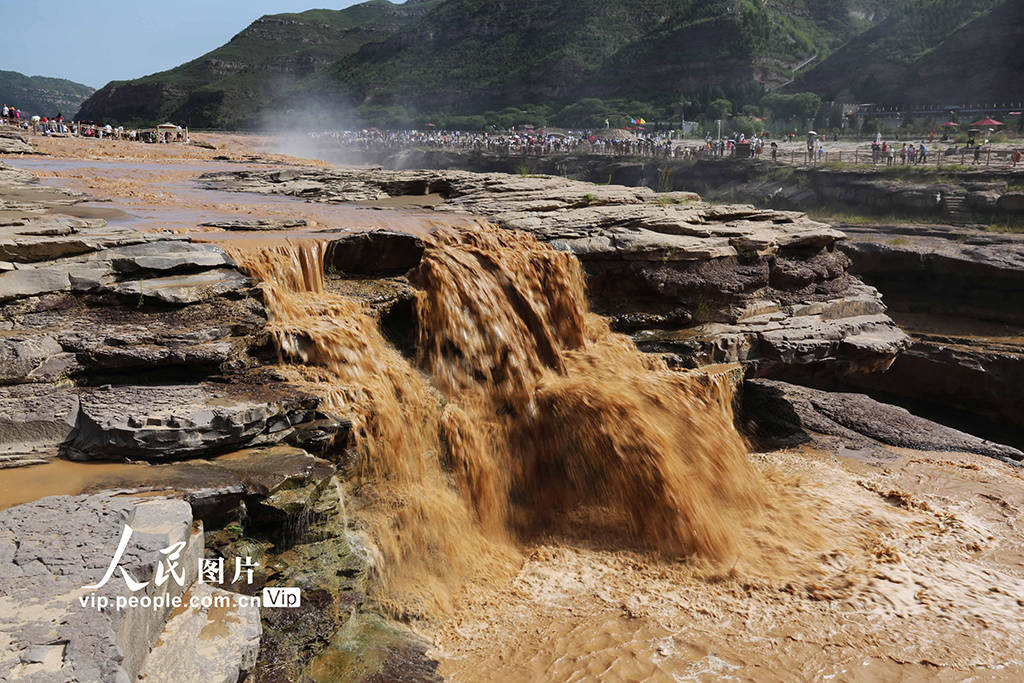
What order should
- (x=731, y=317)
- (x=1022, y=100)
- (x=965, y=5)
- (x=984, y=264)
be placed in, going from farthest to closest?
1. (x=965, y=5)
2. (x=1022, y=100)
3. (x=984, y=264)
4. (x=731, y=317)

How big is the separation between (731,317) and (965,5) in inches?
2127

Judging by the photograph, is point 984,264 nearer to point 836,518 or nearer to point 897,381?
point 897,381

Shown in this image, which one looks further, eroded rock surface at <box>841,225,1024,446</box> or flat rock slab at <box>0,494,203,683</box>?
eroded rock surface at <box>841,225,1024,446</box>

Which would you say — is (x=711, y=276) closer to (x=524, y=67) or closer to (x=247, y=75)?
(x=524, y=67)

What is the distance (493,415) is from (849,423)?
5123 millimetres

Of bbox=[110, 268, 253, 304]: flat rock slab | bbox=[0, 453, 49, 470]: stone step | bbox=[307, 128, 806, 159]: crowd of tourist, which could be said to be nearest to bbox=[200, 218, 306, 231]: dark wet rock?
bbox=[110, 268, 253, 304]: flat rock slab

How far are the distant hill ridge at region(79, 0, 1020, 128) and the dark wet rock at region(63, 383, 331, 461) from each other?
48.3 metres

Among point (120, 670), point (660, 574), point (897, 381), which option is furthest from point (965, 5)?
point (120, 670)

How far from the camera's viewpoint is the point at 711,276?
881 cm

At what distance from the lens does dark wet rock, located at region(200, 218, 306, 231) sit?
737 centimetres

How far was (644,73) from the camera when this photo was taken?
185 feet

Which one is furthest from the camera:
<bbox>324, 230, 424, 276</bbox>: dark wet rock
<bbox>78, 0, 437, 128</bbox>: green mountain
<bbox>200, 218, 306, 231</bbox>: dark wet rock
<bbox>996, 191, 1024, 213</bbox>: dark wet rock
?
<bbox>78, 0, 437, 128</bbox>: green mountain

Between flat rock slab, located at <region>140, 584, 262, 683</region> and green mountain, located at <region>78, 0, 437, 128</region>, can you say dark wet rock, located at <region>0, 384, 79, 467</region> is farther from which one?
green mountain, located at <region>78, 0, 437, 128</region>

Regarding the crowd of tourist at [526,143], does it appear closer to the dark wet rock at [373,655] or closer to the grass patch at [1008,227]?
→ the grass patch at [1008,227]
